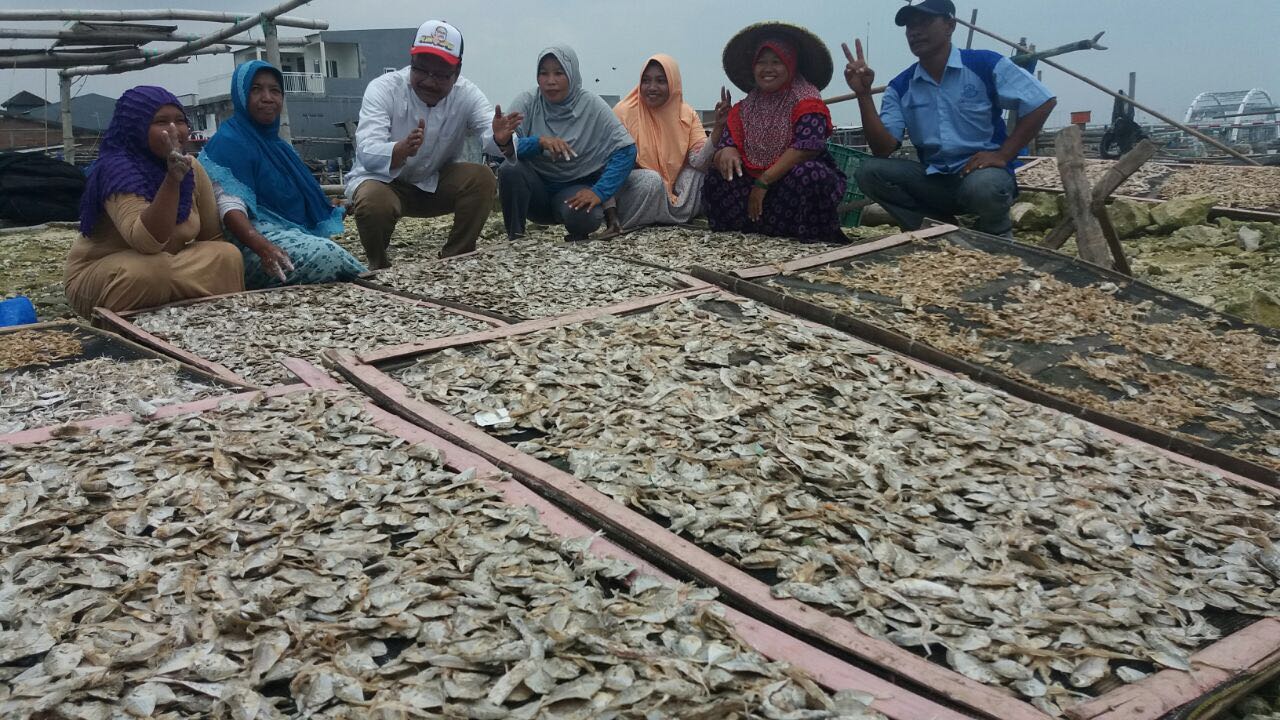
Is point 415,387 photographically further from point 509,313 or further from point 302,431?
point 509,313

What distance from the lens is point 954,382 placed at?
2.67 meters

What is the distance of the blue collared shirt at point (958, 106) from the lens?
478 cm

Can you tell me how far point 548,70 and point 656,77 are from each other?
70 centimetres

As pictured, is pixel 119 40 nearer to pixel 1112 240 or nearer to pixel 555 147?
pixel 555 147

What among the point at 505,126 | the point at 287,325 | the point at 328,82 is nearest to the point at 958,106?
the point at 505,126

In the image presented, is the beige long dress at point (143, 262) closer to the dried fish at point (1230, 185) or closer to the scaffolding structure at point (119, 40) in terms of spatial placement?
the scaffolding structure at point (119, 40)

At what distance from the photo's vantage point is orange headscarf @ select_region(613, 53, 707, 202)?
557 cm

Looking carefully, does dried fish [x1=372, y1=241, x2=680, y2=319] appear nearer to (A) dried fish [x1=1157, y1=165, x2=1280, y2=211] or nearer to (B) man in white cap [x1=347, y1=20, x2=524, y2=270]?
(B) man in white cap [x1=347, y1=20, x2=524, y2=270]

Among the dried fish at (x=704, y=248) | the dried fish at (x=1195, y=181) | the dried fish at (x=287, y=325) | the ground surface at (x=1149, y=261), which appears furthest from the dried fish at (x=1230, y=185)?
the dried fish at (x=287, y=325)

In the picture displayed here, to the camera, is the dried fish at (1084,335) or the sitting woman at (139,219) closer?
the dried fish at (1084,335)

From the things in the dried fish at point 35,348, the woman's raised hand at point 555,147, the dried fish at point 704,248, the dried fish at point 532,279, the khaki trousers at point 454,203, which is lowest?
the dried fish at point 35,348

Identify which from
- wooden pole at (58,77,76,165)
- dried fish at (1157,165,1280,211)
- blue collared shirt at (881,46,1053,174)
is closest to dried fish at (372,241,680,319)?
blue collared shirt at (881,46,1053,174)

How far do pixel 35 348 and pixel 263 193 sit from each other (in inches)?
61.6

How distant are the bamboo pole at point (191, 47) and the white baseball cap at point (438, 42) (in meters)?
2.64
